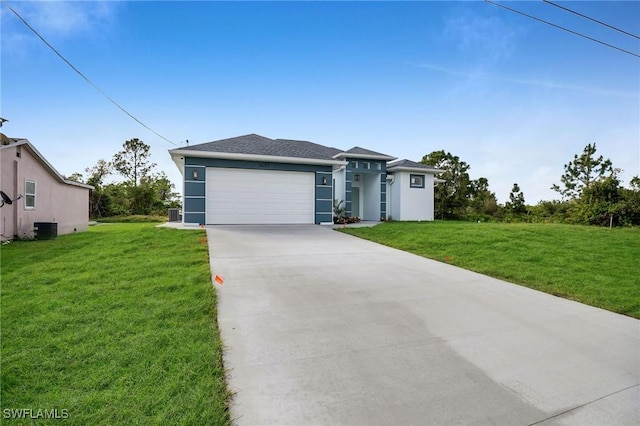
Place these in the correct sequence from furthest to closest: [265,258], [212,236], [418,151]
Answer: [418,151]
[212,236]
[265,258]

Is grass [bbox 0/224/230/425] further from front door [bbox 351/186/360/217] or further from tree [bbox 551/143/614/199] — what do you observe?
tree [bbox 551/143/614/199]

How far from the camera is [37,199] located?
35.4 ft

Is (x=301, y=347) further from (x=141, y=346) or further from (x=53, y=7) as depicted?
(x=53, y=7)

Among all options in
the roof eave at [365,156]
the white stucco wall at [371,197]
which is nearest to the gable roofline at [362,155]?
the roof eave at [365,156]

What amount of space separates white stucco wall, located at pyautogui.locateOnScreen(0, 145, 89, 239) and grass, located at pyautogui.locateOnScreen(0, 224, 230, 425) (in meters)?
6.28

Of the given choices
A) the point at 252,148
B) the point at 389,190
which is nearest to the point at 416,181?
the point at 389,190

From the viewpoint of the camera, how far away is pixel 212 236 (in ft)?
29.4

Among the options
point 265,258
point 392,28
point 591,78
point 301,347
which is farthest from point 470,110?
point 301,347

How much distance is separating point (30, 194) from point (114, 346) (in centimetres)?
1176

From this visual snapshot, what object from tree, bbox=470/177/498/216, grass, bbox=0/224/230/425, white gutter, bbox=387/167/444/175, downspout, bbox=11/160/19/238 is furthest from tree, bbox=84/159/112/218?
tree, bbox=470/177/498/216

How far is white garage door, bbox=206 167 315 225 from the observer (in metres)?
12.0

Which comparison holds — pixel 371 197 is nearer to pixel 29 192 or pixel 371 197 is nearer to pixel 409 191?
pixel 409 191

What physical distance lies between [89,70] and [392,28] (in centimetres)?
987

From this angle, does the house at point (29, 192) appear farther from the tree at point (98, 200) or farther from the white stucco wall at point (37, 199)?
the tree at point (98, 200)
